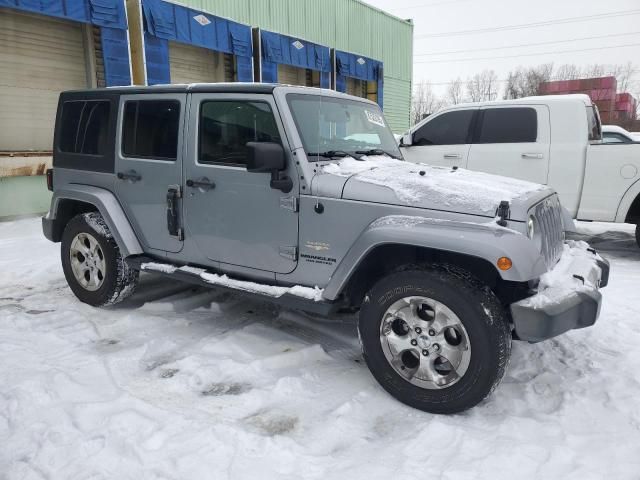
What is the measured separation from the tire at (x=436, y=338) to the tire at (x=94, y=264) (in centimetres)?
248

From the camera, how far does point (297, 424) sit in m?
2.88

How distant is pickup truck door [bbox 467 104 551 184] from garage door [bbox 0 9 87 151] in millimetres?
8184

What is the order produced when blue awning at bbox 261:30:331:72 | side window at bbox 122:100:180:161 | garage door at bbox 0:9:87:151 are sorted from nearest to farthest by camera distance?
side window at bbox 122:100:180:161
garage door at bbox 0:9:87:151
blue awning at bbox 261:30:331:72

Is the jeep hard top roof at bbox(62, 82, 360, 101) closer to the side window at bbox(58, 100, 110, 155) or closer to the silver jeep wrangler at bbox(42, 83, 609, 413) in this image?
the silver jeep wrangler at bbox(42, 83, 609, 413)

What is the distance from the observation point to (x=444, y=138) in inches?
292

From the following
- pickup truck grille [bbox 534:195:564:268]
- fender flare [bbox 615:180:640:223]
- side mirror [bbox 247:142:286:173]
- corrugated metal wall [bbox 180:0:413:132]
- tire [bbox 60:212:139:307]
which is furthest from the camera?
corrugated metal wall [bbox 180:0:413:132]

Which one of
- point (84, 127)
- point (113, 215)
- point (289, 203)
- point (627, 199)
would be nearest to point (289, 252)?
point (289, 203)

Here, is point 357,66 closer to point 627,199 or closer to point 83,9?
point 83,9

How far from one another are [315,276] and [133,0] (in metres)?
9.98

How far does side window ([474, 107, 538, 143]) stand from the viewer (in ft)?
22.5

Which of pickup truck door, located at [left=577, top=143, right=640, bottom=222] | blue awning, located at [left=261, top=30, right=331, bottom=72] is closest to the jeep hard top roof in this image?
pickup truck door, located at [left=577, top=143, right=640, bottom=222]

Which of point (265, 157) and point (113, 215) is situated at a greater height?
point (265, 157)

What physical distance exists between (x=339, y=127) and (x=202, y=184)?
44.8 inches

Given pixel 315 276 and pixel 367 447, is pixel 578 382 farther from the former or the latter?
pixel 315 276
